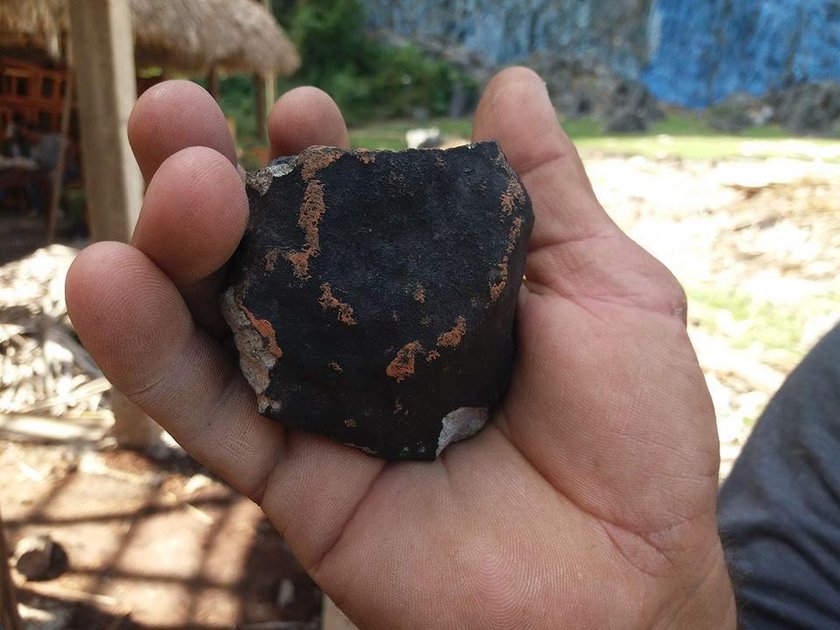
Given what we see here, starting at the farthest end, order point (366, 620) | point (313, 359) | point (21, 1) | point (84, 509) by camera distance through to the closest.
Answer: point (21, 1) < point (84, 509) < point (313, 359) < point (366, 620)

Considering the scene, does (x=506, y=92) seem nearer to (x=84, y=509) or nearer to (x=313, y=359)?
(x=313, y=359)

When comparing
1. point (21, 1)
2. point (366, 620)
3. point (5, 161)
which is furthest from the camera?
point (5, 161)

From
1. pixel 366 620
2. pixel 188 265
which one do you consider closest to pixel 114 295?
pixel 188 265

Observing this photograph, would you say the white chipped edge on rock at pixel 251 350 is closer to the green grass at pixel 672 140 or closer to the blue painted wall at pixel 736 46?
the green grass at pixel 672 140

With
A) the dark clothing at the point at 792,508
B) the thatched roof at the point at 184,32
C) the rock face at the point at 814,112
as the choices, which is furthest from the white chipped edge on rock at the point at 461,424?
the rock face at the point at 814,112

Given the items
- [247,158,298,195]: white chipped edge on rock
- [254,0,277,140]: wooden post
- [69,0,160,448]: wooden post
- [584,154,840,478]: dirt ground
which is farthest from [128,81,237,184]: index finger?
[254,0,277,140]: wooden post

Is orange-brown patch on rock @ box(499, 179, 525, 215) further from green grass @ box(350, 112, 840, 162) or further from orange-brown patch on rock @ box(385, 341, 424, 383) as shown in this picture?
green grass @ box(350, 112, 840, 162)

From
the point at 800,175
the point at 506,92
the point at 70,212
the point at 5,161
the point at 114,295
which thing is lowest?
the point at 70,212
